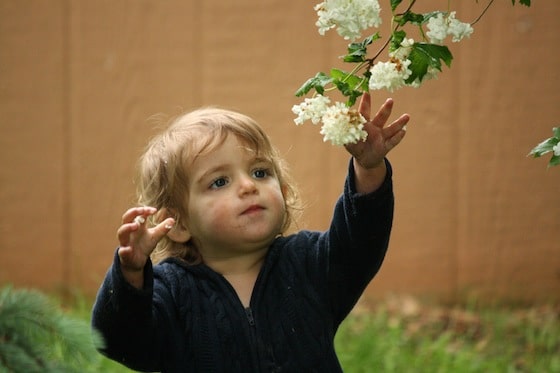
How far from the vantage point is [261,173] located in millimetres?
2309

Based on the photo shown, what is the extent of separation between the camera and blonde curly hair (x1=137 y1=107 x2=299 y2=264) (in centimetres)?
233

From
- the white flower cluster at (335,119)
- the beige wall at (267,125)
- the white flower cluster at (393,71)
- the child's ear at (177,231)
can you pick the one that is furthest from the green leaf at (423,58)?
the beige wall at (267,125)

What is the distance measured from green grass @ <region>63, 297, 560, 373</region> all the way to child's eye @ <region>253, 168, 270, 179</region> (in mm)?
1365

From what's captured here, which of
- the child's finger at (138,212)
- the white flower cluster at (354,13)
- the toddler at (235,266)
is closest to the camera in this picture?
the white flower cluster at (354,13)

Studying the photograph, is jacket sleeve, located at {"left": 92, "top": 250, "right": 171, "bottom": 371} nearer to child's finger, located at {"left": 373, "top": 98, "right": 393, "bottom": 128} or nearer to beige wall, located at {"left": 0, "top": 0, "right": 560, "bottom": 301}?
child's finger, located at {"left": 373, "top": 98, "right": 393, "bottom": 128}

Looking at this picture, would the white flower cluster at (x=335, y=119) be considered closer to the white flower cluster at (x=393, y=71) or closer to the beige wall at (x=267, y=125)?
the white flower cluster at (x=393, y=71)

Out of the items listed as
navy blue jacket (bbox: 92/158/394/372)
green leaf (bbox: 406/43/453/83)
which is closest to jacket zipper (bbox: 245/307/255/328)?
navy blue jacket (bbox: 92/158/394/372)

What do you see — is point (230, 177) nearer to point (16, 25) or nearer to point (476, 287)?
point (476, 287)

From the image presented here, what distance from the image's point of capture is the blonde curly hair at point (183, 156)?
233cm

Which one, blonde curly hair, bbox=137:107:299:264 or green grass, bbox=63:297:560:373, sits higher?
blonde curly hair, bbox=137:107:299:264

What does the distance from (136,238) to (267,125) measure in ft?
8.10

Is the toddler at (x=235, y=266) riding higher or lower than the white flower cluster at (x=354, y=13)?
lower

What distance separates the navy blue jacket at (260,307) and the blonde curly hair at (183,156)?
0.47ft

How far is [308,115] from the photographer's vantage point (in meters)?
1.71
